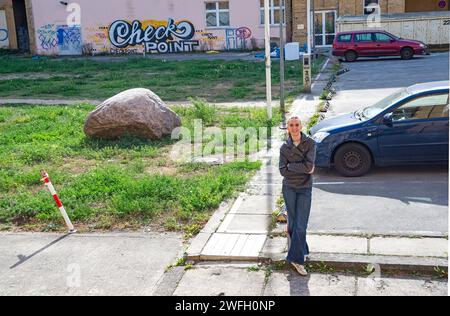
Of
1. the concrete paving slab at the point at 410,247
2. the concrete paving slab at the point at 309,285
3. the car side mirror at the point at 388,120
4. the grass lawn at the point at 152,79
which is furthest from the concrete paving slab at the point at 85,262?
the grass lawn at the point at 152,79

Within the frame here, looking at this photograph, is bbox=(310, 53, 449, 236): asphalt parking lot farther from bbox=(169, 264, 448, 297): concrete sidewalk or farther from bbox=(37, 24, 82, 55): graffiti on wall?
bbox=(37, 24, 82, 55): graffiti on wall

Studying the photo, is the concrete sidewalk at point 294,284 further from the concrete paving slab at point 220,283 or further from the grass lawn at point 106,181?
the grass lawn at point 106,181

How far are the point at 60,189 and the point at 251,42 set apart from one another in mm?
32515

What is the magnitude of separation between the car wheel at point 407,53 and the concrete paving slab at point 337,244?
25.0 metres

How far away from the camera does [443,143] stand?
9.71m

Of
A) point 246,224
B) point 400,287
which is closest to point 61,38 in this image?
point 246,224

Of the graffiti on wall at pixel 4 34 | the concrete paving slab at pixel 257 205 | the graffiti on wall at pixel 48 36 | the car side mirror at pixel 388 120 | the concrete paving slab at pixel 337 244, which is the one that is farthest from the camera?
the graffiti on wall at pixel 4 34

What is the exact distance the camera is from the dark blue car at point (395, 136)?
977cm

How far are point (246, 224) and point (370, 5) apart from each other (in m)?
33.5

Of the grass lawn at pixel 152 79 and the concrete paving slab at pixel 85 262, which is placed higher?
the grass lawn at pixel 152 79
